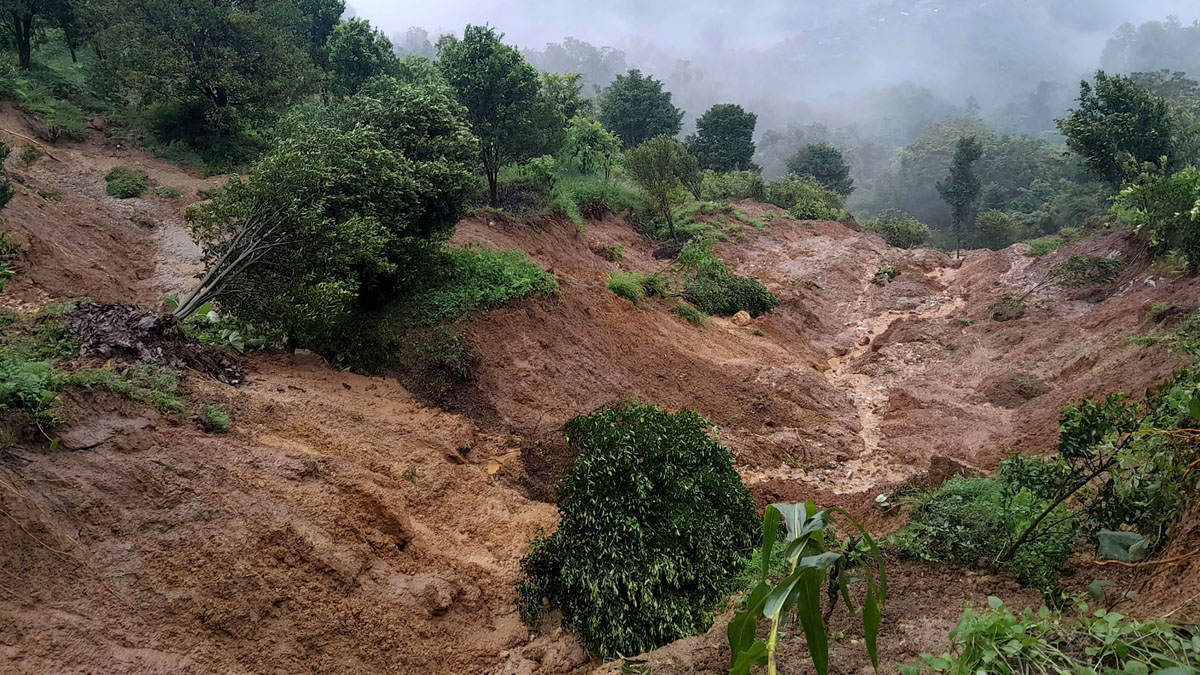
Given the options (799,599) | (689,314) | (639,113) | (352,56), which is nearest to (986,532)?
(799,599)

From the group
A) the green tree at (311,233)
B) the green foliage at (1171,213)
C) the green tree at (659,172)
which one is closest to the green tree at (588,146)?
the green tree at (659,172)

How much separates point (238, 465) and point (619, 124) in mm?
41357

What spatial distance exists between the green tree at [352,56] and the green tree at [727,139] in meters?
24.5

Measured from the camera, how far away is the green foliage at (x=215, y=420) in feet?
19.7

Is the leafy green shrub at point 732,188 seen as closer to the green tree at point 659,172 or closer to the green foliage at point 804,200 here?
the green foliage at point 804,200

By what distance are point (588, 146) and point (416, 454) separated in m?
21.3

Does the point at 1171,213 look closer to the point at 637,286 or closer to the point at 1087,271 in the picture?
the point at 1087,271

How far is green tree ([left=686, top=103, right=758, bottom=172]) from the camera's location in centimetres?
4247

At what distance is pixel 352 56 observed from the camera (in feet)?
76.5

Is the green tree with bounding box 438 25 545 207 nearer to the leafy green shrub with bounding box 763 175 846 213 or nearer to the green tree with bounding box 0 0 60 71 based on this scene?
the green tree with bounding box 0 0 60 71

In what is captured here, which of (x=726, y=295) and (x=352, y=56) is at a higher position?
(x=352, y=56)

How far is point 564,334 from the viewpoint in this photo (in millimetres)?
10875

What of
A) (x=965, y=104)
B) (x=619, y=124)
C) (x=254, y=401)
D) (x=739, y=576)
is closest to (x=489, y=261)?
(x=254, y=401)

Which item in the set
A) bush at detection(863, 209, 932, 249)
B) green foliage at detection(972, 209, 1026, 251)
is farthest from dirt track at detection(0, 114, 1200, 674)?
Result: green foliage at detection(972, 209, 1026, 251)
